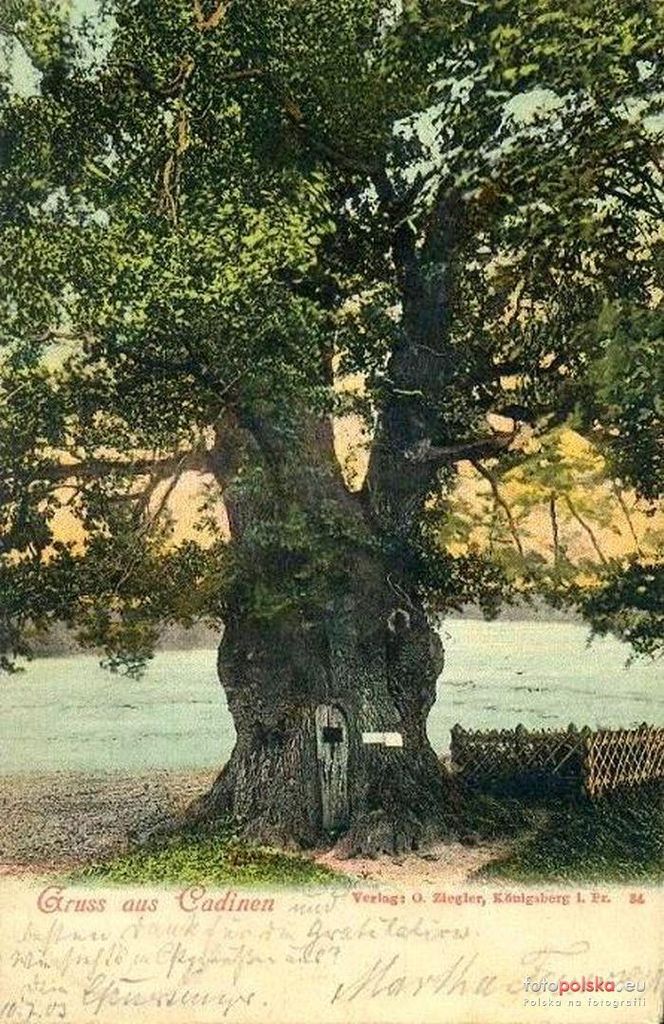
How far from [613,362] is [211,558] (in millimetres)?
1791

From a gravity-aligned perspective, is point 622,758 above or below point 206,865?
above

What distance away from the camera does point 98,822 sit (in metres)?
4.93

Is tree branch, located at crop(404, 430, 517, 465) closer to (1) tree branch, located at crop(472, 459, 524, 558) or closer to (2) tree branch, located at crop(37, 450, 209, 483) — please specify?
(1) tree branch, located at crop(472, 459, 524, 558)

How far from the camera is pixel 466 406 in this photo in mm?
4988

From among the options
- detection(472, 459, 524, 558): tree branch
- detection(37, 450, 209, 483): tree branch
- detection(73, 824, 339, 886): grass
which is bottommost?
detection(73, 824, 339, 886): grass

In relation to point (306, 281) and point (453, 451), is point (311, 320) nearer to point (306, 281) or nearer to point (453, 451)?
point (306, 281)

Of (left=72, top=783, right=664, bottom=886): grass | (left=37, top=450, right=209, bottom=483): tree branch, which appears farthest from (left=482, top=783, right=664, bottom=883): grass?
(left=37, top=450, right=209, bottom=483): tree branch

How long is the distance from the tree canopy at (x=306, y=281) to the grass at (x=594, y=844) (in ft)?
2.31

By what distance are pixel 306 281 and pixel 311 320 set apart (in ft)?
0.54

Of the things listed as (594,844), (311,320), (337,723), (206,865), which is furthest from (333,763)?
(311,320)

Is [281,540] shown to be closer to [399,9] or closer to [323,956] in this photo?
[323,956]

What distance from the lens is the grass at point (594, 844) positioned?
4.82 m

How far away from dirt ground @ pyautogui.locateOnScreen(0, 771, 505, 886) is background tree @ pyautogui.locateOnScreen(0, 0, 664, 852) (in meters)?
0.13

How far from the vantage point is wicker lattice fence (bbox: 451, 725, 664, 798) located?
16.1ft
